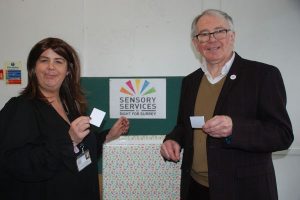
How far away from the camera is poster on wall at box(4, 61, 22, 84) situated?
293 centimetres

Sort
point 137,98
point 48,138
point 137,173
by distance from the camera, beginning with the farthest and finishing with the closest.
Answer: point 137,98 → point 137,173 → point 48,138

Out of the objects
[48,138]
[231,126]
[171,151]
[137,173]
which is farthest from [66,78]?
[231,126]

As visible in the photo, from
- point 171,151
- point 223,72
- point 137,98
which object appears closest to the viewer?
point 223,72

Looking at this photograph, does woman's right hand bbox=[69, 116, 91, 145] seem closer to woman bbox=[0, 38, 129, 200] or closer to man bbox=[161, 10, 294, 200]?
woman bbox=[0, 38, 129, 200]

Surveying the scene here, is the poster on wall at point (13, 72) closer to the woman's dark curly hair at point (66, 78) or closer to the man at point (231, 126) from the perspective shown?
the woman's dark curly hair at point (66, 78)

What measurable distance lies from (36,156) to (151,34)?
5.96 ft

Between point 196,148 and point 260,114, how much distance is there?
43cm

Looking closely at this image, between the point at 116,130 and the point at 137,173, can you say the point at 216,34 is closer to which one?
the point at 116,130

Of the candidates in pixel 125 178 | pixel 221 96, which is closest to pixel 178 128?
pixel 221 96

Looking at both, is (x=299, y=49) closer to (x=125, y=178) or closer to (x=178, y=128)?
(x=178, y=128)

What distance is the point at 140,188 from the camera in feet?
7.78

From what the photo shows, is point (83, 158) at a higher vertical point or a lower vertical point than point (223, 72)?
lower

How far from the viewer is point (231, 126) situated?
139 cm

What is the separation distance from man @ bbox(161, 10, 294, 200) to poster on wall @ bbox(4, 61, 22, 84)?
1.97 metres
